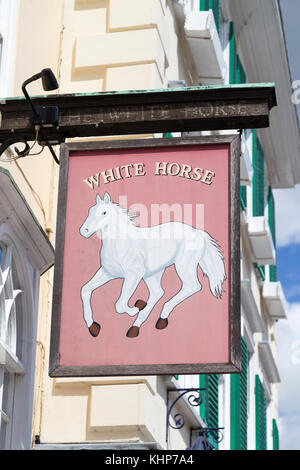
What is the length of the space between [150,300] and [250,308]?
9.16m

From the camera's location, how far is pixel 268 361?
1784cm

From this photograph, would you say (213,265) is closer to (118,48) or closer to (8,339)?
(8,339)

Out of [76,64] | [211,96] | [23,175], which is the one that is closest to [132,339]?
[211,96]

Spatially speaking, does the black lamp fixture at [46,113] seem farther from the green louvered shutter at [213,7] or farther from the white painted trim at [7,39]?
the green louvered shutter at [213,7]

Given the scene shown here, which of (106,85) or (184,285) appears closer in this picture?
(184,285)

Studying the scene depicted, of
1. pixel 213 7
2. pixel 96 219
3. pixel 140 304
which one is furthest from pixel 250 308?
pixel 140 304

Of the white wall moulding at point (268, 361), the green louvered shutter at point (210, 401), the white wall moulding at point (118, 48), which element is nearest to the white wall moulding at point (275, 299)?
the white wall moulding at point (268, 361)

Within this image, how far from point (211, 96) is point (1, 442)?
3196 mm

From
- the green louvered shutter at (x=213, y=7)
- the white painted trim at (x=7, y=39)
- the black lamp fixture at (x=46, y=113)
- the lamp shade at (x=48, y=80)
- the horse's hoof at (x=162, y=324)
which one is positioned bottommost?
the horse's hoof at (x=162, y=324)

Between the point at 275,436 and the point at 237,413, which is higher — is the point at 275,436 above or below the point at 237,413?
above

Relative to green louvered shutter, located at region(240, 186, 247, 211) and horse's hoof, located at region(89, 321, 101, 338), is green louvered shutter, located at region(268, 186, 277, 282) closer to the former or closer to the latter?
green louvered shutter, located at region(240, 186, 247, 211)

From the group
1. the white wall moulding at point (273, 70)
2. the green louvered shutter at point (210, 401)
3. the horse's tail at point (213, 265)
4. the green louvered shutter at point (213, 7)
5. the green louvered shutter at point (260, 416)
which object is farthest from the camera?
the green louvered shutter at point (260, 416)

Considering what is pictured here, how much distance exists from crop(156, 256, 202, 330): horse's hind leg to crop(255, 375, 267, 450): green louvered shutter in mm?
10198

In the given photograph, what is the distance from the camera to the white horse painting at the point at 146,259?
6.16 metres
